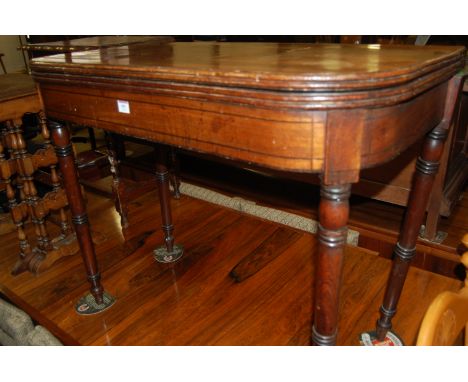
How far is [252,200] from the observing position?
239 cm

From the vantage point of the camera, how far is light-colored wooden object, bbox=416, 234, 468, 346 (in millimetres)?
664

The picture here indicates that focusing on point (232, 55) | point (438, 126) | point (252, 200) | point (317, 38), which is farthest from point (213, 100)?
point (317, 38)

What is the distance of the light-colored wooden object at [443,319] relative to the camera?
66 centimetres

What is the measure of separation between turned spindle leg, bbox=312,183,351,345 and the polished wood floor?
19.1 inches

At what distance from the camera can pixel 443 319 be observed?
70 centimetres

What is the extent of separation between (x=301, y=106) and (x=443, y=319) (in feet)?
1.41

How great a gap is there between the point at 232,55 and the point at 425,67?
18.6 inches

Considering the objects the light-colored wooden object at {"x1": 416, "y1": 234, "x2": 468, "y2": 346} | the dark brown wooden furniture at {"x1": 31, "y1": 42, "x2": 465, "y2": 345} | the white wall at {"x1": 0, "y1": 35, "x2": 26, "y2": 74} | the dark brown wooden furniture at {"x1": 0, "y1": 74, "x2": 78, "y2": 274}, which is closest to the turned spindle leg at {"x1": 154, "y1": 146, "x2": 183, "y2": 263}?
the dark brown wooden furniture at {"x1": 0, "y1": 74, "x2": 78, "y2": 274}

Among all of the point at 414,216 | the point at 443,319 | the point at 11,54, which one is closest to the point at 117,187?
the point at 414,216

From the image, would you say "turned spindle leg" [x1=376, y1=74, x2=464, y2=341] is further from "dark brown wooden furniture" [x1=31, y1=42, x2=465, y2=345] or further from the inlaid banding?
the inlaid banding

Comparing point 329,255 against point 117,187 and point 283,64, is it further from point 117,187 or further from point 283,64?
point 117,187

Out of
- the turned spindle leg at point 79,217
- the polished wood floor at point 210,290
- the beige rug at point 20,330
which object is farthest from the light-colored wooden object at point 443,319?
the beige rug at point 20,330

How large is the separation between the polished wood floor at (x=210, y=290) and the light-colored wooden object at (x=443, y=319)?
64 centimetres

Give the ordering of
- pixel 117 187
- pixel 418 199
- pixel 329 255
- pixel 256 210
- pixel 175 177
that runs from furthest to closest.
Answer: pixel 175 177 → pixel 256 210 → pixel 117 187 → pixel 418 199 → pixel 329 255
